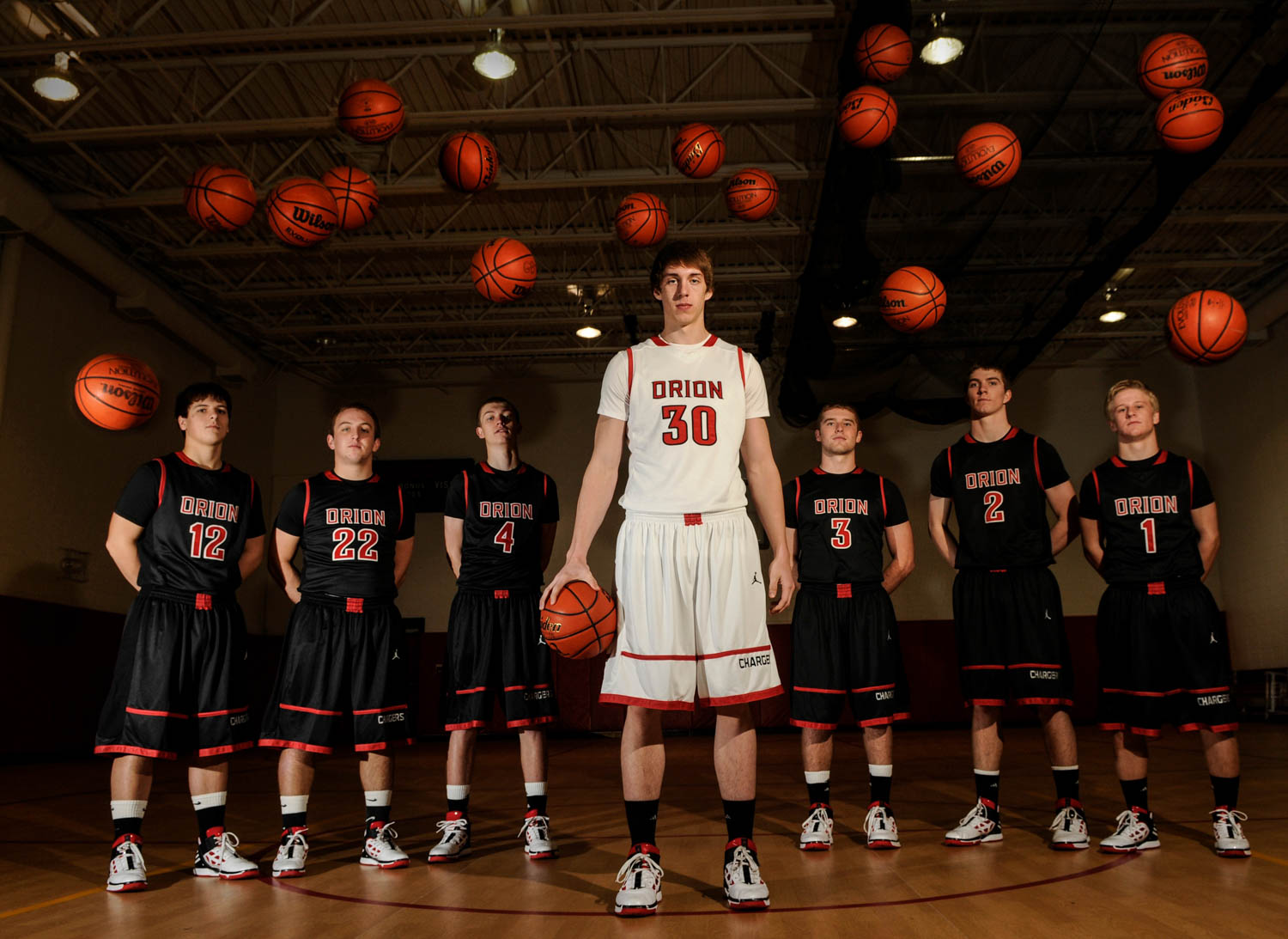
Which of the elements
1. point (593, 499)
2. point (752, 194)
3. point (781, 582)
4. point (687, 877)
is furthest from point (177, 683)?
point (752, 194)

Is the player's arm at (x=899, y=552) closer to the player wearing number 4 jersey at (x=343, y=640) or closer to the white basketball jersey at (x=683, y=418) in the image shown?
the white basketball jersey at (x=683, y=418)

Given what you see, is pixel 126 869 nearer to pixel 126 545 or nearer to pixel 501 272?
pixel 126 545

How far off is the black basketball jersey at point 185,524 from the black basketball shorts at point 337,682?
33cm

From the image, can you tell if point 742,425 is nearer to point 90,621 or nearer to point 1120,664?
point 1120,664

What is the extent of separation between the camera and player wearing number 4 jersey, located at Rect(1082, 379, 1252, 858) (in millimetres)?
3539

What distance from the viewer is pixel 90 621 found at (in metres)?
10.3

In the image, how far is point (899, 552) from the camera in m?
4.23

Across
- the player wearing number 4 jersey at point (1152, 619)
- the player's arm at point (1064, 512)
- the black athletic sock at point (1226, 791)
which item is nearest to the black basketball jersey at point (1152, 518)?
the player wearing number 4 jersey at point (1152, 619)

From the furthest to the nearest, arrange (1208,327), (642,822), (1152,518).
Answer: (1208,327) → (1152,518) → (642,822)

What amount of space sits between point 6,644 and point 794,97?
894 centimetres

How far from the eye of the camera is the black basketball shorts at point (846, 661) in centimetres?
393

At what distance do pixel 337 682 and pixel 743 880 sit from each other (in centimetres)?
176

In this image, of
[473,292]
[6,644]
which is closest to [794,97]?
[473,292]

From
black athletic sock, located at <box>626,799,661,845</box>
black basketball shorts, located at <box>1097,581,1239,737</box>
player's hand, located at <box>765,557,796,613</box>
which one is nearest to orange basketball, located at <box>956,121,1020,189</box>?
black basketball shorts, located at <box>1097,581,1239,737</box>
